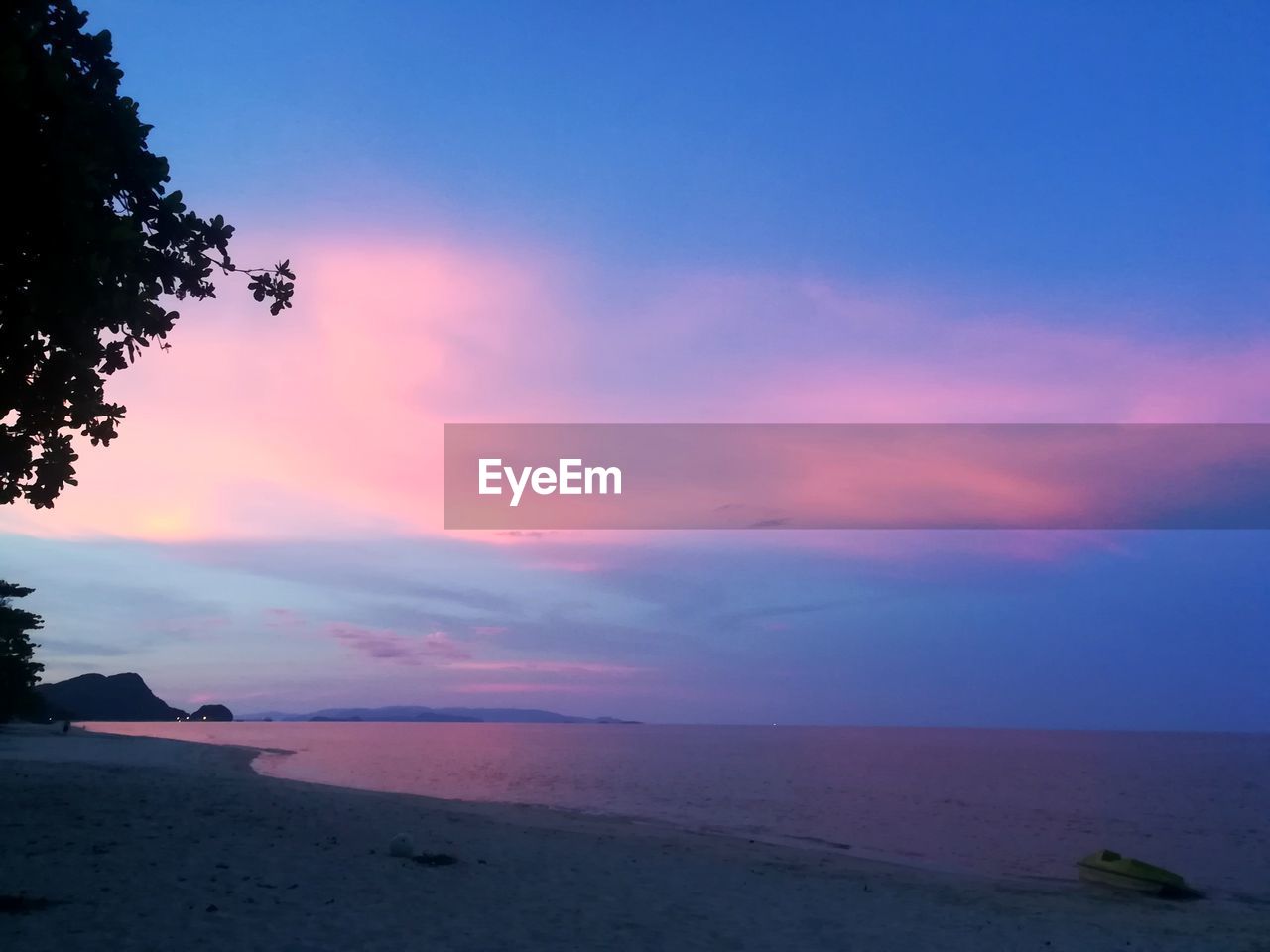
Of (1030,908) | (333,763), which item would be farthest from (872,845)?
(333,763)

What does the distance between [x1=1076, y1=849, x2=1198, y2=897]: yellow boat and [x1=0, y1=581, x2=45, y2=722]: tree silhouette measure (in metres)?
48.7

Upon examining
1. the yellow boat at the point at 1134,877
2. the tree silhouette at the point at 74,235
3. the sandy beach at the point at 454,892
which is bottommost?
the yellow boat at the point at 1134,877

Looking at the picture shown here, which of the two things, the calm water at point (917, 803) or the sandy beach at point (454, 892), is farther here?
the calm water at point (917, 803)

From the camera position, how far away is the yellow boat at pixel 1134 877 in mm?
21328

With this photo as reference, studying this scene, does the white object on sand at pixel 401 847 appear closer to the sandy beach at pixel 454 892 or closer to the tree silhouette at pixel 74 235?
the sandy beach at pixel 454 892

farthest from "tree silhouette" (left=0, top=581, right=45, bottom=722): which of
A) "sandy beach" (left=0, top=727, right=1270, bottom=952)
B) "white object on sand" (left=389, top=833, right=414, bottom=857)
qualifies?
"white object on sand" (left=389, top=833, right=414, bottom=857)

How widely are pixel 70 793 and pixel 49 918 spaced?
1113cm

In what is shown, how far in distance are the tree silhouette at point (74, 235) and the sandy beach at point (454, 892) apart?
5509 mm

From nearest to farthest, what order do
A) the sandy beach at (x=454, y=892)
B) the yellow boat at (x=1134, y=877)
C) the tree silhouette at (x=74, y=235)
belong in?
the tree silhouette at (x=74, y=235) → the sandy beach at (x=454, y=892) → the yellow boat at (x=1134, y=877)

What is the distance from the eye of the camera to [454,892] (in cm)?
1413

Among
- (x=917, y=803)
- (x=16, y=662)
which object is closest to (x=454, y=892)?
(x=917, y=803)

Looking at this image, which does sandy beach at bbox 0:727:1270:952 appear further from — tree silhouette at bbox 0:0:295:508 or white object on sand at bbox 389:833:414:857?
tree silhouette at bbox 0:0:295:508

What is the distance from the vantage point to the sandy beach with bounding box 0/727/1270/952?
11.1 m

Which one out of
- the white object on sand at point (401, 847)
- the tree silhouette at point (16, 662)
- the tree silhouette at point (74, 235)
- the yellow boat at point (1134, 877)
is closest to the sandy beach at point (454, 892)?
the white object on sand at point (401, 847)
